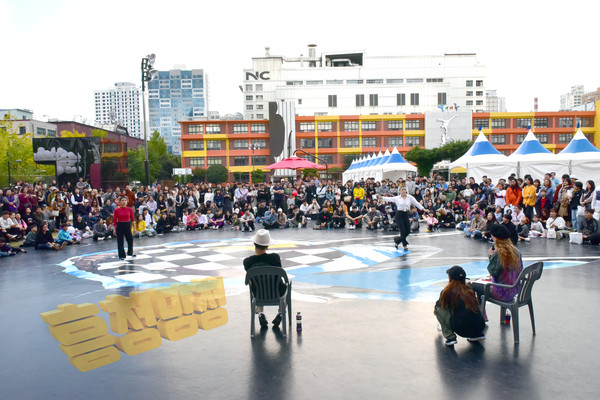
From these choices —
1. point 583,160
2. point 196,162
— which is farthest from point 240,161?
point 583,160

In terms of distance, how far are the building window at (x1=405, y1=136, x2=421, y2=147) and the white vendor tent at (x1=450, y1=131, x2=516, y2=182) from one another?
5315 centimetres

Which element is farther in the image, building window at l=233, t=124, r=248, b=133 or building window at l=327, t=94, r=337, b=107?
building window at l=327, t=94, r=337, b=107

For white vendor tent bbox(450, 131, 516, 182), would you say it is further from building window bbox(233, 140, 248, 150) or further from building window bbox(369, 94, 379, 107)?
building window bbox(369, 94, 379, 107)

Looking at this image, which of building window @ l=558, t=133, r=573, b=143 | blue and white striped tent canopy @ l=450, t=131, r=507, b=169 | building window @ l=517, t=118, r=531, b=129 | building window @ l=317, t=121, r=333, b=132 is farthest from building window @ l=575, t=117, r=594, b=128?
blue and white striped tent canopy @ l=450, t=131, r=507, b=169

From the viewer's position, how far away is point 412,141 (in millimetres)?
72438

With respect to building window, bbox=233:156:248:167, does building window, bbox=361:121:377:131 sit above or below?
above

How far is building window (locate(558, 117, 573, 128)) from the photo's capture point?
236 feet

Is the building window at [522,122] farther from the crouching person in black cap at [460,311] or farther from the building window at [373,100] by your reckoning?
the crouching person in black cap at [460,311]

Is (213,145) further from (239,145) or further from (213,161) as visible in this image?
(239,145)

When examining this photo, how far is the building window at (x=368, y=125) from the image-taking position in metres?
72.9

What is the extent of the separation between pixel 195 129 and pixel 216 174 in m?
12.0

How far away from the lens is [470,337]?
518 centimetres

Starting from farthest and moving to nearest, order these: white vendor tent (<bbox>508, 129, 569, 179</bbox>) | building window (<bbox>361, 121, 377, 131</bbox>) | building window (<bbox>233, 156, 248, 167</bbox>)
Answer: building window (<bbox>361, 121, 377, 131</bbox>), building window (<bbox>233, 156, 248, 167</bbox>), white vendor tent (<bbox>508, 129, 569, 179</bbox>)

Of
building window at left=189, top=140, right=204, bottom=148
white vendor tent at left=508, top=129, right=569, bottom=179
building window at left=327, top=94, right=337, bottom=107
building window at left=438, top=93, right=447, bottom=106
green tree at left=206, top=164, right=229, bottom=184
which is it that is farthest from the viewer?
building window at left=438, top=93, right=447, bottom=106
